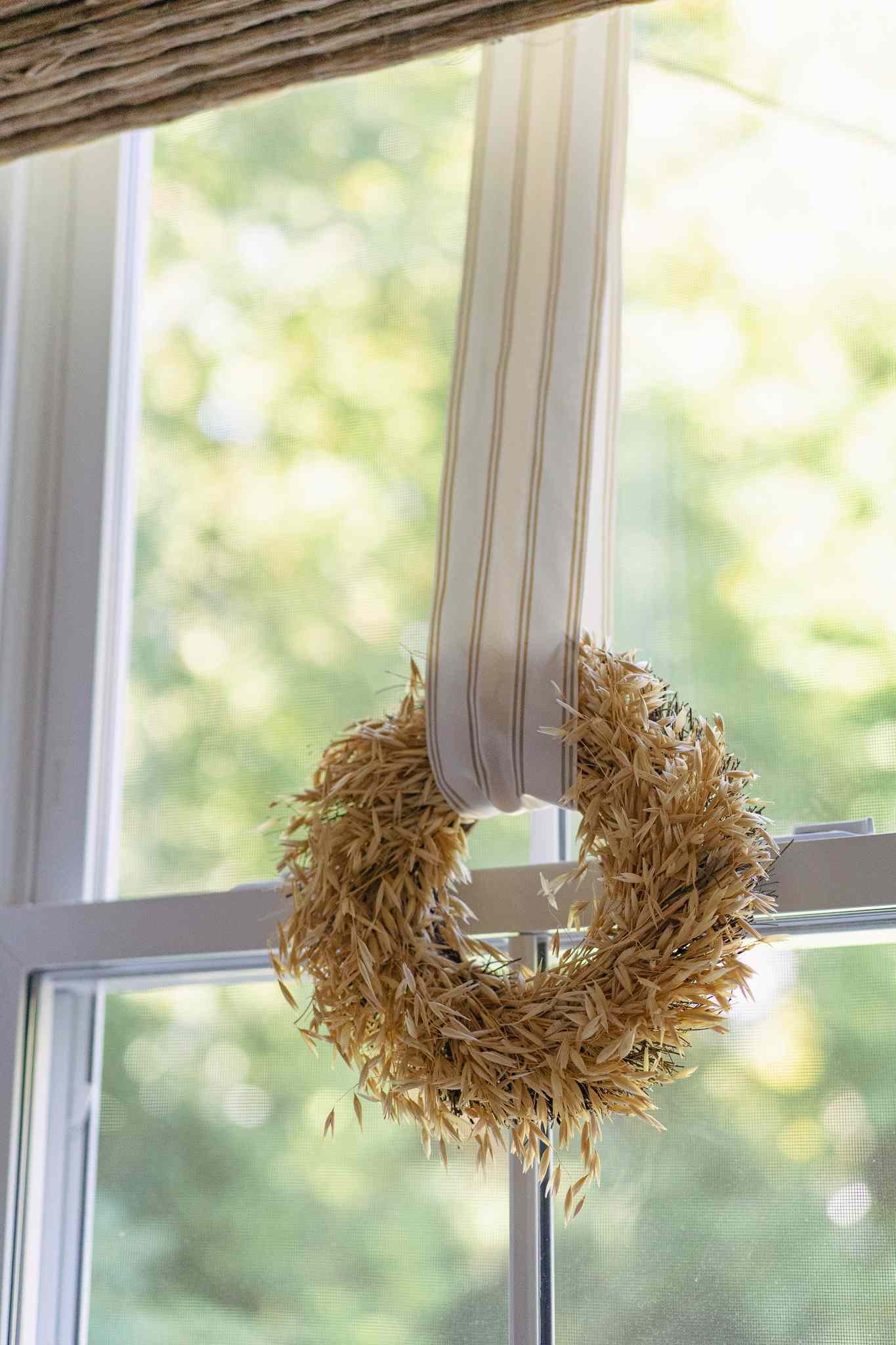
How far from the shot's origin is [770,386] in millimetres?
1150

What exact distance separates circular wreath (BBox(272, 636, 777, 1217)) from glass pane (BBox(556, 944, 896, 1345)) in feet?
0.30

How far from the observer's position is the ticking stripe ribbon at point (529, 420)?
100cm

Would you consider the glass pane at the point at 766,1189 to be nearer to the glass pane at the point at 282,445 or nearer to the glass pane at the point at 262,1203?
the glass pane at the point at 262,1203

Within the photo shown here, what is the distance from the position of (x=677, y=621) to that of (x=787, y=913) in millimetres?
275

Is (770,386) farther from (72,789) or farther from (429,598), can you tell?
(72,789)

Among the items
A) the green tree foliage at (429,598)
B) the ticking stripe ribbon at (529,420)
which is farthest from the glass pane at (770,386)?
the ticking stripe ribbon at (529,420)

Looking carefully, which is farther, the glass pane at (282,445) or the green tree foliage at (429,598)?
the glass pane at (282,445)

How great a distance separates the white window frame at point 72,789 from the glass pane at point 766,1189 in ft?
0.13

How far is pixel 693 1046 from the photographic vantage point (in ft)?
3.43

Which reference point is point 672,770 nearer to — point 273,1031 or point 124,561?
point 273,1031

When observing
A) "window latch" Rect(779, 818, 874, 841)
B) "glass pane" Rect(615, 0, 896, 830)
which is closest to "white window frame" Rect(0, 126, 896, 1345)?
"window latch" Rect(779, 818, 874, 841)

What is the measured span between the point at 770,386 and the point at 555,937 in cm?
51

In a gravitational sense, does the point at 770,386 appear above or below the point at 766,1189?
above

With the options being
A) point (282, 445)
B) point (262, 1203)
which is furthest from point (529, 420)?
point (262, 1203)
